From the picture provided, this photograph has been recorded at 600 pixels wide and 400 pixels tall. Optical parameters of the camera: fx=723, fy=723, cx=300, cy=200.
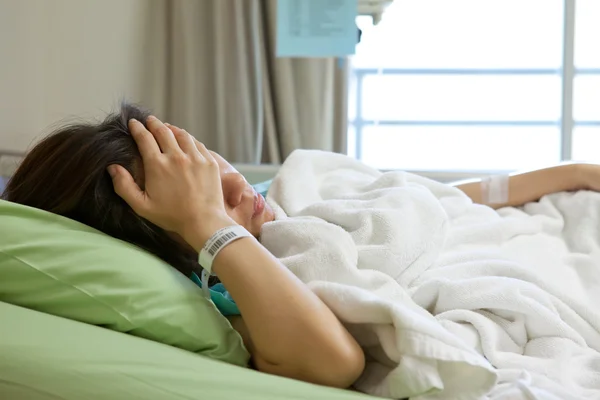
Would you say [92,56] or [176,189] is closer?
[176,189]

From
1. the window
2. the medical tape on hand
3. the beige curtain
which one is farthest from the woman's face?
the window

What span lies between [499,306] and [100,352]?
1.84 feet

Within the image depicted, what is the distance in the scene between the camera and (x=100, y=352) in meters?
0.80

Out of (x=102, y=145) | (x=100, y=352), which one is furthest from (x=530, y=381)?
(x=102, y=145)

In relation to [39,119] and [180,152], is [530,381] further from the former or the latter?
[39,119]

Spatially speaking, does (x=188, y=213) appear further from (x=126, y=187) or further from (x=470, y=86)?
(x=470, y=86)

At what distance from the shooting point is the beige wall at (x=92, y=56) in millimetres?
2842

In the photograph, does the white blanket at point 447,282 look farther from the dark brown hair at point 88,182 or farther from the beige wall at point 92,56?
the beige wall at point 92,56

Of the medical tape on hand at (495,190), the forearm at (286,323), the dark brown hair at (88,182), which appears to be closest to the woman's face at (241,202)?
the dark brown hair at (88,182)

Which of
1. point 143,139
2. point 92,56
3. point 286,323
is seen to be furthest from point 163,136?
point 92,56

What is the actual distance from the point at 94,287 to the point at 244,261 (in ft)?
0.62

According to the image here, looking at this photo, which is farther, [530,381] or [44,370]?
[530,381]

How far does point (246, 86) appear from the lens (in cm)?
274

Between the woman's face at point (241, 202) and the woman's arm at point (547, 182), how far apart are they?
2.15ft
